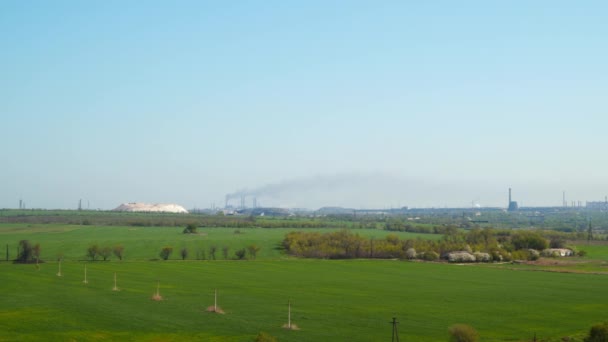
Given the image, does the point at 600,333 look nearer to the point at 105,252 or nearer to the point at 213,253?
the point at 213,253

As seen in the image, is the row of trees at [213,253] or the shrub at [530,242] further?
the shrub at [530,242]

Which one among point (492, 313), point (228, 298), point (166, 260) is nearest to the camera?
point (492, 313)

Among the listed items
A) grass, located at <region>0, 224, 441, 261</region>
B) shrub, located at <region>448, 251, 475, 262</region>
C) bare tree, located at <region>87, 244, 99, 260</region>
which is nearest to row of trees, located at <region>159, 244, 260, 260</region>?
grass, located at <region>0, 224, 441, 261</region>

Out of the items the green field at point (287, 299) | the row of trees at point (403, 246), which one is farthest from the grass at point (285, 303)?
the row of trees at point (403, 246)

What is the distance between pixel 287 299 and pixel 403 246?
227 feet

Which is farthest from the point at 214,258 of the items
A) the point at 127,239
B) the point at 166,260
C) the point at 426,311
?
the point at 426,311

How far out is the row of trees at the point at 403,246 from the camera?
120375 mm

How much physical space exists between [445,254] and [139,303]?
77.7 metres

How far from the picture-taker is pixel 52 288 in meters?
63.1

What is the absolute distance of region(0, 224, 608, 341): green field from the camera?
4344cm

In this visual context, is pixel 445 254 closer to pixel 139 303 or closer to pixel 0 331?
pixel 139 303

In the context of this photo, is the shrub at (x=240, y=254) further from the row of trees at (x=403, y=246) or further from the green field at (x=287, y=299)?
the row of trees at (x=403, y=246)

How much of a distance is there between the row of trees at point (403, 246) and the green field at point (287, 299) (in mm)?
15816

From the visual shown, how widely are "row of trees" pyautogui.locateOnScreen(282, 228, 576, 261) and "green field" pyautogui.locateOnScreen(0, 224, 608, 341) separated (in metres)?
15.8
